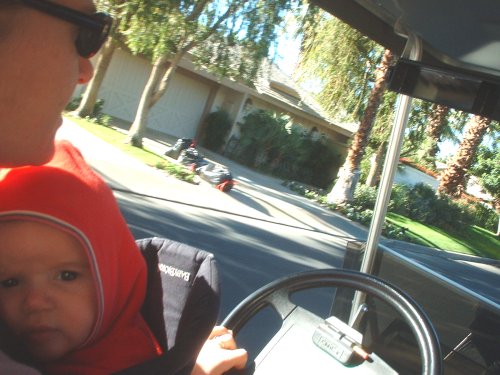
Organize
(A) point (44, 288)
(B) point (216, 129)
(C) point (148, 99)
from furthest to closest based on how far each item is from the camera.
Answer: (B) point (216, 129) < (C) point (148, 99) < (A) point (44, 288)

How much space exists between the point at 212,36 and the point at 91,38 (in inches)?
587

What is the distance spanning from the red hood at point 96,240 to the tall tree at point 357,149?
1511 centimetres

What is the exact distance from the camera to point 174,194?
11.0m

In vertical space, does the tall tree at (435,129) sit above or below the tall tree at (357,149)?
above

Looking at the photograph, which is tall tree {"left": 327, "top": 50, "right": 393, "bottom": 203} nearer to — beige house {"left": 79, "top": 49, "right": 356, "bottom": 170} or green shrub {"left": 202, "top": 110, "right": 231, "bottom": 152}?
beige house {"left": 79, "top": 49, "right": 356, "bottom": 170}

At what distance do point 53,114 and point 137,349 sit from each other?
621mm

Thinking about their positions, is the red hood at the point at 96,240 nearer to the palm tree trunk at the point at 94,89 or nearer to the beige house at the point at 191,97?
the palm tree trunk at the point at 94,89

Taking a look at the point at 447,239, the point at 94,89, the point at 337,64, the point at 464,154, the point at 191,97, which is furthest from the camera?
the point at 191,97

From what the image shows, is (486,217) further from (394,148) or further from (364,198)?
(394,148)

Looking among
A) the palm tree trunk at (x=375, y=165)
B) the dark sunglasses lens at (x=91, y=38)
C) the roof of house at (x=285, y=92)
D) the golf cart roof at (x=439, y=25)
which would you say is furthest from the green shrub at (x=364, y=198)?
the dark sunglasses lens at (x=91, y=38)

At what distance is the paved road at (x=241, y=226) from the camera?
7.09m

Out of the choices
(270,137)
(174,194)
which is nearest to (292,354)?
(174,194)

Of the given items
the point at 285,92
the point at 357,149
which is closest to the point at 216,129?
the point at 285,92

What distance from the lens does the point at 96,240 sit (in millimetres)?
1152
